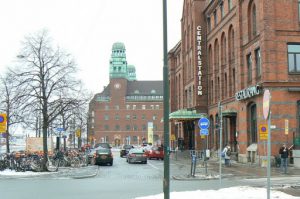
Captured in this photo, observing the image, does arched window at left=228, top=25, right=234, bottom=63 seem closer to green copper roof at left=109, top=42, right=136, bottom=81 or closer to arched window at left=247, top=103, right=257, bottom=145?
arched window at left=247, top=103, right=257, bottom=145

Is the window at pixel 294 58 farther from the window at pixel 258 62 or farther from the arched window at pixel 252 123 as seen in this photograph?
the arched window at pixel 252 123

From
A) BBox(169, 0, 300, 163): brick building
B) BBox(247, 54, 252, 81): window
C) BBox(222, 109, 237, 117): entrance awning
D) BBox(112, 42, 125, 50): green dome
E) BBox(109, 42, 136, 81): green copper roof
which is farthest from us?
BBox(112, 42, 125, 50): green dome

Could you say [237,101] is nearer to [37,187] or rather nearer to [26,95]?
[26,95]

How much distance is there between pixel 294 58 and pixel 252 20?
5154 millimetres

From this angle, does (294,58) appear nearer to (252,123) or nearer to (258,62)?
(258,62)

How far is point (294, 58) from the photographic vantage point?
35375mm

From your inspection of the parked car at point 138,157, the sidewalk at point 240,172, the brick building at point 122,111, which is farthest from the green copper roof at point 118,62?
the sidewalk at point 240,172

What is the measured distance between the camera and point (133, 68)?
182 metres

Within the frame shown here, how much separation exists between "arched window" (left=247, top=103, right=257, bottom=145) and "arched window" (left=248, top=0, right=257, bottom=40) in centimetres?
557


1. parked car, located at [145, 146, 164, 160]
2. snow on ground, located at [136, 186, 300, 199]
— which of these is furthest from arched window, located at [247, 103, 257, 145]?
snow on ground, located at [136, 186, 300, 199]

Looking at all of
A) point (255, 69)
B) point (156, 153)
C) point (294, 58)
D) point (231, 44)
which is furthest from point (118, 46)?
point (294, 58)

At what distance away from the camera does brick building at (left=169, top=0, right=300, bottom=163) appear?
34.2 metres

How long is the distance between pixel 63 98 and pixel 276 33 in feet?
51.4

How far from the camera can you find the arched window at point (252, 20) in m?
38.1
